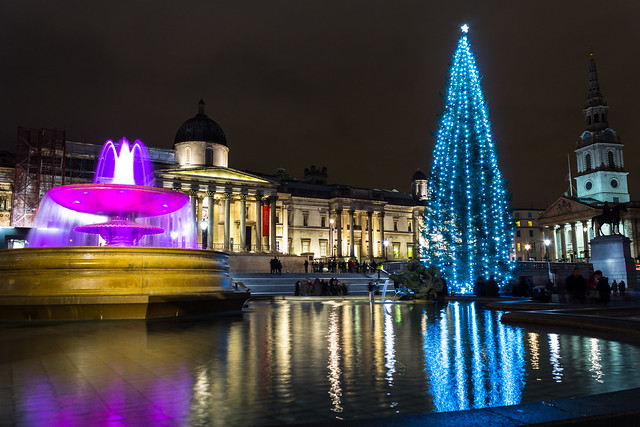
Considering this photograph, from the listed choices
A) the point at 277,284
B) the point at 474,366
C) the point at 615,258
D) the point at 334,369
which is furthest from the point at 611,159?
the point at 334,369

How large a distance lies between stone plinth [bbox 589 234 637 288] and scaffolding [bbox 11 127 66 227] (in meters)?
38.1

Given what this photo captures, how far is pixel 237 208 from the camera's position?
57219 millimetres

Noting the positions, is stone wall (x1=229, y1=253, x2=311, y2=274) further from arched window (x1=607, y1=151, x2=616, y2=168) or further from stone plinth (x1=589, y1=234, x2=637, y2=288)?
arched window (x1=607, y1=151, x2=616, y2=168)

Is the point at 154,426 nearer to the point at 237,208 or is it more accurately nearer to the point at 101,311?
the point at 101,311

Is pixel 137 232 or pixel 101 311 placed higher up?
pixel 137 232

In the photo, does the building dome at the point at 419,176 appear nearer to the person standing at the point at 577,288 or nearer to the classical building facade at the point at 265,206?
the classical building facade at the point at 265,206

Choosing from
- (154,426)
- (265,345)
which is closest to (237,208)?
(265,345)

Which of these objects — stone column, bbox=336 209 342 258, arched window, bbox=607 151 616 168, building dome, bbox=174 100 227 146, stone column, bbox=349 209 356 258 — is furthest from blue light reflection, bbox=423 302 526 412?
arched window, bbox=607 151 616 168

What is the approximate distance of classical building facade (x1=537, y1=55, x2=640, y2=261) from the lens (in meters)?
76.8

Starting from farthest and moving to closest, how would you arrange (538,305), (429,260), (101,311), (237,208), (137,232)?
(237,208), (429,260), (137,232), (538,305), (101,311)

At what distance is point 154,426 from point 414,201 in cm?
7279

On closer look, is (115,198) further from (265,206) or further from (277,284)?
(265,206)

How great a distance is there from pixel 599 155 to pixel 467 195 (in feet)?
262

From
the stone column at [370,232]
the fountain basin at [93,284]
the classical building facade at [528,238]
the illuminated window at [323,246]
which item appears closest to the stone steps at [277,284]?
the fountain basin at [93,284]
